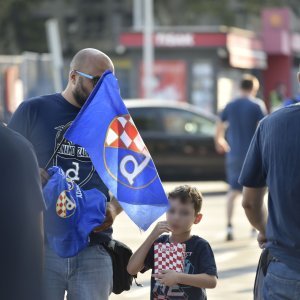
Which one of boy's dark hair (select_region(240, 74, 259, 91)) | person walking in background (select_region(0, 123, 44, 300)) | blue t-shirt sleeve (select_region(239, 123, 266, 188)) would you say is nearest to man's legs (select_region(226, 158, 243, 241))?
boy's dark hair (select_region(240, 74, 259, 91))

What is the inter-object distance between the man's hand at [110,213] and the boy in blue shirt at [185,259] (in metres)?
0.19

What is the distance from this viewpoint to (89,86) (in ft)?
→ 16.5

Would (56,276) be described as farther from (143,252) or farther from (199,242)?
(199,242)

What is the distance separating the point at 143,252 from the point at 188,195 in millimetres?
372

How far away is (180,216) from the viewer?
5.16 metres

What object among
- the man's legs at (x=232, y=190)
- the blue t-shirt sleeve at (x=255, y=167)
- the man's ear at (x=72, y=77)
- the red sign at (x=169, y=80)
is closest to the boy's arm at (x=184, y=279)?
the blue t-shirt sleeve at (x=255, y=167)

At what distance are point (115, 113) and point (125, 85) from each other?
27929 mm

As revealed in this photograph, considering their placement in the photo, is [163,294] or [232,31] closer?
[163,294]

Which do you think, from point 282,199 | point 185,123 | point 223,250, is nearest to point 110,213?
point 282,199

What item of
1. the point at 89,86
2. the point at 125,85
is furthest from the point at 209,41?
the point at 89,86

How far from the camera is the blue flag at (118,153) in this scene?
4812mm

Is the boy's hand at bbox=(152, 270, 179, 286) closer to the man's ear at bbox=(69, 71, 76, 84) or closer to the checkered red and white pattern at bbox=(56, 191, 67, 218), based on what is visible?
the checkered red and white pattern at bbox=(56, 191, 67, 218)

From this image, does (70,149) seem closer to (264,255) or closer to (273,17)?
(264,255)

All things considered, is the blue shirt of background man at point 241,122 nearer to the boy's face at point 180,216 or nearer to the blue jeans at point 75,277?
the boy's face at point 180,216
